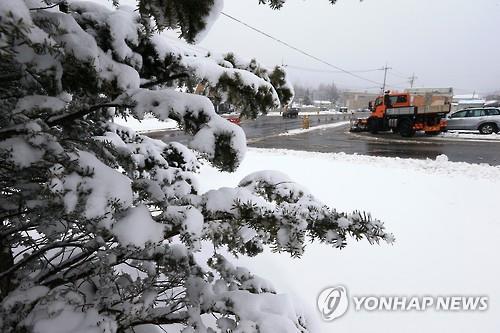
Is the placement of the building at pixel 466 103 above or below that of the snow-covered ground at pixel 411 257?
above

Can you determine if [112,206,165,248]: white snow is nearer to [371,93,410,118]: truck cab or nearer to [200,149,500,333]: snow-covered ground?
[200,149,500,333]: snow-covered ground

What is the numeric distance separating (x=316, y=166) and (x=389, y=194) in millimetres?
3327

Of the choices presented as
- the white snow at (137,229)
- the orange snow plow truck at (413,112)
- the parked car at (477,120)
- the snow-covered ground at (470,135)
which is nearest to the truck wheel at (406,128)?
the orange snow plow truck at (413,112)

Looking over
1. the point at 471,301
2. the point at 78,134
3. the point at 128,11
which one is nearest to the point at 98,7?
the point at 128,11

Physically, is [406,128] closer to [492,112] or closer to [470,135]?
[470,135]

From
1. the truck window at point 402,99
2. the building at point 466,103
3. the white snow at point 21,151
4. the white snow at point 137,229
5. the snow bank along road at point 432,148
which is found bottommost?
the snow bank along road at point 432,148

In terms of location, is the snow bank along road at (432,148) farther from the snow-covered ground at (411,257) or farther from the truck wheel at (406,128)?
the snow-covered ground at (411,257)

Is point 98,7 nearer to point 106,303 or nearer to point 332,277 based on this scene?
point 106,303

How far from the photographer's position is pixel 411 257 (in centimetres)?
473

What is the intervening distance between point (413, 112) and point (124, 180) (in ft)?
69.8

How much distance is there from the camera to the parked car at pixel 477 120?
63.1ft

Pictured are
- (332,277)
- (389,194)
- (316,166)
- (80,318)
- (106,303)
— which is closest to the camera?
(80,318)

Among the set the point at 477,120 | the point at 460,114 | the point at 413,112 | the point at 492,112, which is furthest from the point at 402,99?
the point at 492,112

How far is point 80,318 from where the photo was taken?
1.59 m
